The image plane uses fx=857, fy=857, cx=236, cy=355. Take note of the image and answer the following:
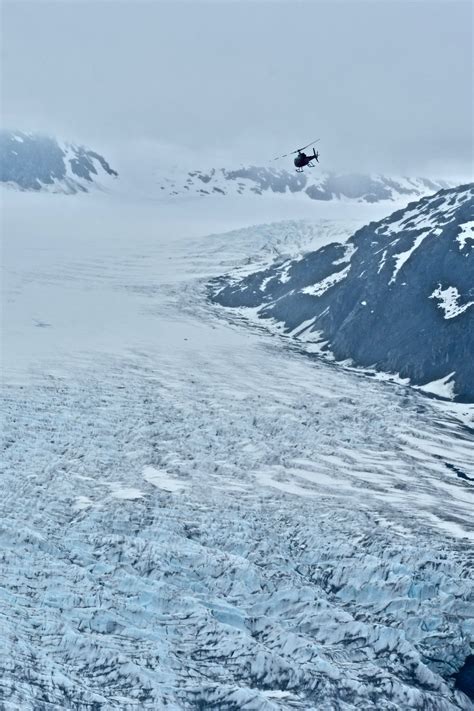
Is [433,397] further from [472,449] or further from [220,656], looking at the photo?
[220,656]

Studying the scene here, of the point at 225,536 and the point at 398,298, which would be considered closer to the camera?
the point at 225,536

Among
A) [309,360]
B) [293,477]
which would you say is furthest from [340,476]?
[309,360]

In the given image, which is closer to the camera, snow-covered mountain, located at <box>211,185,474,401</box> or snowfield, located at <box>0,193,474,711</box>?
snowfield, located at <box>0,193,474,711</box>

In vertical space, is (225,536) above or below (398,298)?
below

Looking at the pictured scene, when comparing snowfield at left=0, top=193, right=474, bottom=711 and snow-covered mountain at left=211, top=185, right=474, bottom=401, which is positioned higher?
snow-covered mountain at left=211, top=185, right=474, bottom=401
